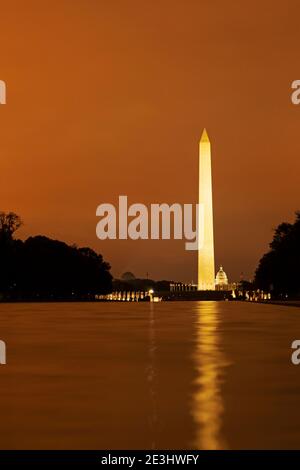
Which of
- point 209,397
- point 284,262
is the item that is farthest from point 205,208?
point 209,397

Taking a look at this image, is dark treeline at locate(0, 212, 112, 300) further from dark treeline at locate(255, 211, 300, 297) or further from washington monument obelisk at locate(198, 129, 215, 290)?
dark treeline at locate(255, 211, 300, 297)

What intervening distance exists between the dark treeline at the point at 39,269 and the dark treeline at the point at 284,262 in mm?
29170

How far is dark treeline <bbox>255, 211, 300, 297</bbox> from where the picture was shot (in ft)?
345

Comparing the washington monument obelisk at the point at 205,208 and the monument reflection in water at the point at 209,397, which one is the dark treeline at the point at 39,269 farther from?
the monument reflection in water at the point at 209,397

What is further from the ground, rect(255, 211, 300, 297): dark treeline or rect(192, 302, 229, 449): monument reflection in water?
rect(255, 211, 300, 297): dark treeline

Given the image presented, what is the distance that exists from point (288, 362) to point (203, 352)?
140 inches

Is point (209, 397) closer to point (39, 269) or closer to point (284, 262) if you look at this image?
point (284, 262)


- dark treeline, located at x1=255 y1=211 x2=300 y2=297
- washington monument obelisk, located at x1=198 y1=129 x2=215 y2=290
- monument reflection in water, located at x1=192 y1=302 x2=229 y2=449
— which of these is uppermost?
washington monument obelisk, located at x1=198 y1=129 x2=215 y2=290

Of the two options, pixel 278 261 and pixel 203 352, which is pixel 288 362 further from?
pixel 278 261

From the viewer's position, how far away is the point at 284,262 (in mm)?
109812

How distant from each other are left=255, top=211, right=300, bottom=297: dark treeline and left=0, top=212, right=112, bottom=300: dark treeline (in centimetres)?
2917

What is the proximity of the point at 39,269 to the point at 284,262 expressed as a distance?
133ft

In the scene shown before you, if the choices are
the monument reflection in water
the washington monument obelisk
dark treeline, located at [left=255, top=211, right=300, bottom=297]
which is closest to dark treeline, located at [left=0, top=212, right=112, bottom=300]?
the washington monument obelisk
